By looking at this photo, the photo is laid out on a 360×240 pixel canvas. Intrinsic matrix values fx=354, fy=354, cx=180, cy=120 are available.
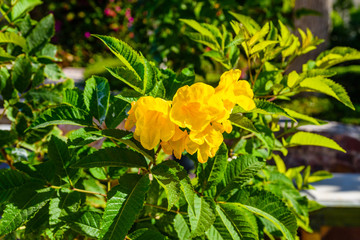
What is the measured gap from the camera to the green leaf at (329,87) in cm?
75

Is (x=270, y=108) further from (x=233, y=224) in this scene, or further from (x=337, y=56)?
(x=337, y=56)

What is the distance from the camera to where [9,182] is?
78cm

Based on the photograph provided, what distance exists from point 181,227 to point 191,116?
1.01 ft

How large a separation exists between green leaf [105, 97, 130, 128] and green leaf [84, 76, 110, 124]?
0.02 metres

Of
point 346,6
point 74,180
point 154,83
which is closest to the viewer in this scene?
point 154,83

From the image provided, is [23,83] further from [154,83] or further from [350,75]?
[350,75]

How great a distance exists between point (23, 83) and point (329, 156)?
386cm

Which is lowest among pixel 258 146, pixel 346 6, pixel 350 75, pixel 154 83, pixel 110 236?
pixel 346 6

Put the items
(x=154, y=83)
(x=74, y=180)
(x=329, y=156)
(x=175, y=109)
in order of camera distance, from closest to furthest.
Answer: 1. (x=175, y=109)
2. (x=154, y=83)
3. (x=74, y=180)
4. (x=329, y=156)

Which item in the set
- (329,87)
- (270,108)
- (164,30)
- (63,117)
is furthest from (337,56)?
(164,30)

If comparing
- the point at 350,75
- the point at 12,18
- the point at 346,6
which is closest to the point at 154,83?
the point at 12,18

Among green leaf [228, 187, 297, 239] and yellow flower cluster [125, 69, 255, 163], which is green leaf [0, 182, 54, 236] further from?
green leaf [228, 187, 297, 239]

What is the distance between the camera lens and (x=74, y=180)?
79 centimetres

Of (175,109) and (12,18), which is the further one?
(12,18)
